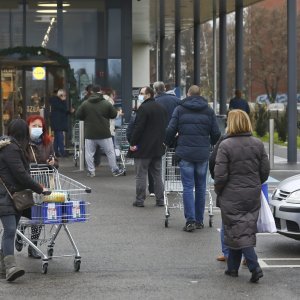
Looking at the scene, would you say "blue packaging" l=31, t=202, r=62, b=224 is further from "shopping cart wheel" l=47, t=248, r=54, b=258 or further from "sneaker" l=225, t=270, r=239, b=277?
"sneaker" l=225, t=270, r=239, b=277

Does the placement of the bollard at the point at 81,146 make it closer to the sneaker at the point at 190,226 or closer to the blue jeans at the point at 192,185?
the blue jeans at the point at 192,185

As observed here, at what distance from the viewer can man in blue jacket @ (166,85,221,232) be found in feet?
36.4

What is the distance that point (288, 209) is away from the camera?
9.50m

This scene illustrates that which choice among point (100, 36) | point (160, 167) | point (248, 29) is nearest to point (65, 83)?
point (100, 36)

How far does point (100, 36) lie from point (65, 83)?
1641mm

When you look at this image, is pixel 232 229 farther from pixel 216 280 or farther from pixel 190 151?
pixel 190 151

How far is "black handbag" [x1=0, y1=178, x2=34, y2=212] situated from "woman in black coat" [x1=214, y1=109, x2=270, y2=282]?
180 centimetres

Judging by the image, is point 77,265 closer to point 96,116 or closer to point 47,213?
point 47,213

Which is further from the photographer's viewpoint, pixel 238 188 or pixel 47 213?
pixel 47 213

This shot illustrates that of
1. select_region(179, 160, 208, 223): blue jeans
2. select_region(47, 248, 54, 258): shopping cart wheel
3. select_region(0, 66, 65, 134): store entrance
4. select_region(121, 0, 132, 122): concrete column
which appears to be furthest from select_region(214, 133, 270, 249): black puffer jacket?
select_region(0, 66, 65, 134): store entrance

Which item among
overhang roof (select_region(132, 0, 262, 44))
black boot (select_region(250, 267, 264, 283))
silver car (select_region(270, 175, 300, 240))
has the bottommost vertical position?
black boot (select_region(250, 267, 264, 283))

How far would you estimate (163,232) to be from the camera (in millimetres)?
11234

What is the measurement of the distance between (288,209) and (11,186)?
3161 mm

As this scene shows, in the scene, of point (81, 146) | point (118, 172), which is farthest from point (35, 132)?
point (81, 146)
